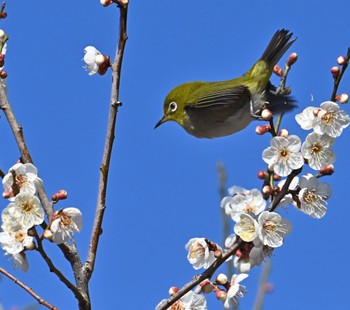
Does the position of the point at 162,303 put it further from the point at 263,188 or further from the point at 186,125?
the point at 186,125

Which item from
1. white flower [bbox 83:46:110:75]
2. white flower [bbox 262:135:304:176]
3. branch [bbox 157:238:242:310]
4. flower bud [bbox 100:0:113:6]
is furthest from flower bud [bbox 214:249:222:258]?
flower bud [bbox 100:0:113:6]

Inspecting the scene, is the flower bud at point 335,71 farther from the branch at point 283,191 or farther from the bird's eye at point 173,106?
the bird's eye at point 173,106

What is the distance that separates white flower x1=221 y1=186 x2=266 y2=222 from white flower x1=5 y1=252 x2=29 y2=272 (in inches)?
39.5

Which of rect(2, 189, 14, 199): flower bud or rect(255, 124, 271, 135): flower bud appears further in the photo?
rect(255, 124, 271, 135): flower bud

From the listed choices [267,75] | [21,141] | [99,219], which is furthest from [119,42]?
[267,75]

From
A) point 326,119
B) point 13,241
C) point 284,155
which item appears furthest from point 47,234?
point 326,119

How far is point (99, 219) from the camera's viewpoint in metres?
3.00

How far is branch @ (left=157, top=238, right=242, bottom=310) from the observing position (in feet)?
9.50

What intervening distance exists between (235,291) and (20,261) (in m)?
1.06

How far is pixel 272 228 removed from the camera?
317 cm

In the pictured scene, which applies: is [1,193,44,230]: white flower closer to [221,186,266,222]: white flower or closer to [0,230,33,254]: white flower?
[0,230,33,254]: white flower

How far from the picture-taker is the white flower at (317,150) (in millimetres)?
3180

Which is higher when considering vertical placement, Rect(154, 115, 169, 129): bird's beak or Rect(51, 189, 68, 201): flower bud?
Rect(154, 115, 169, 129): bird's beak

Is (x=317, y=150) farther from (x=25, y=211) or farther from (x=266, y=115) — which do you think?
(x=25, y=211)
